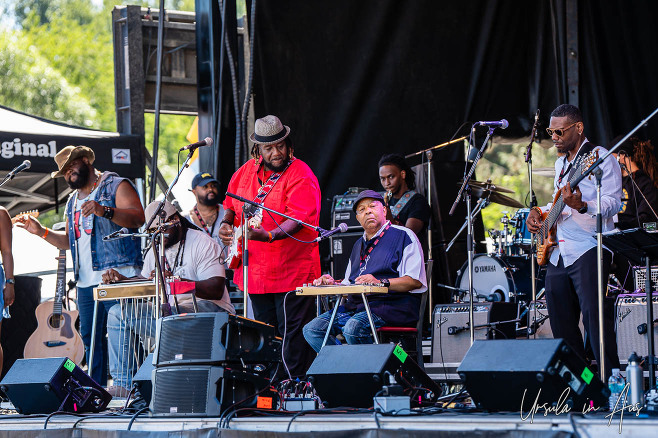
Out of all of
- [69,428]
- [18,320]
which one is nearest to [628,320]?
[69,428]

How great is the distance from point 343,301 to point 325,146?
226cm

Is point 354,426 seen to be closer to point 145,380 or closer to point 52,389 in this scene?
point 145,380

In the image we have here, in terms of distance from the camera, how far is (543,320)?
7.10 meters

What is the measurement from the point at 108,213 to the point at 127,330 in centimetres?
85

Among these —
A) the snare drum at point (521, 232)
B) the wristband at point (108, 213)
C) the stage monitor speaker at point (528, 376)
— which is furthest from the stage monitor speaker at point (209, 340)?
the snare drum at point (521, 232)

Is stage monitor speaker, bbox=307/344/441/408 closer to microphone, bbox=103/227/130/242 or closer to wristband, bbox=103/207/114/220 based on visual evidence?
microphone, bbox=103/227/130/242

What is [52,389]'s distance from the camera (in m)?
5.38

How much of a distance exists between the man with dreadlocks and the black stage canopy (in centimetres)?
254

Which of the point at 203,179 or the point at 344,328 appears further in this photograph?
the point at 203,179

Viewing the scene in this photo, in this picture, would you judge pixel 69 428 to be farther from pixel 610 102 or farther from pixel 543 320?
pixel 610 102

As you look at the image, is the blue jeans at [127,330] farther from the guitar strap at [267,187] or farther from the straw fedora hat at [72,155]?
the straw fedora hat at [72,155]

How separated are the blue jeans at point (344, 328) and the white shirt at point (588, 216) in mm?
1316

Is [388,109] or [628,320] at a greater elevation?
[388,109]

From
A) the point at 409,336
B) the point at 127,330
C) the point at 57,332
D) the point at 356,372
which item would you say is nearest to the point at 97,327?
the point at 127,330
